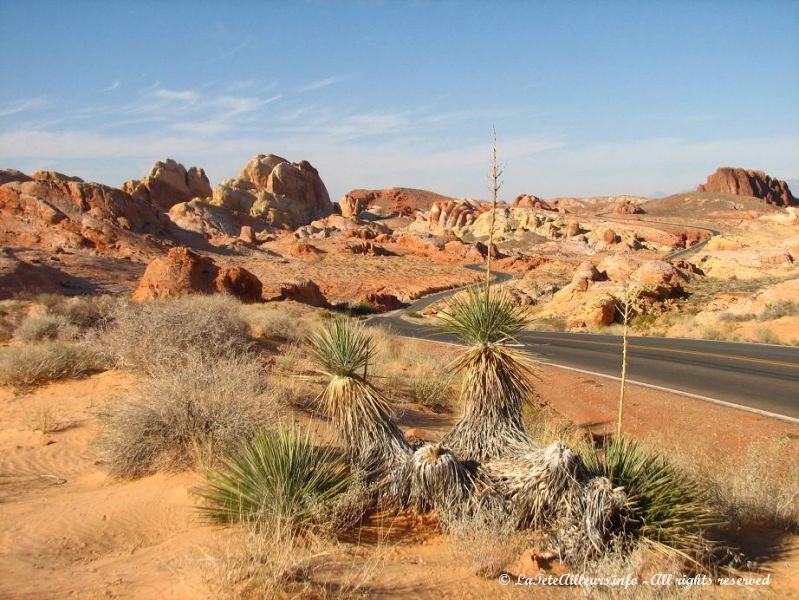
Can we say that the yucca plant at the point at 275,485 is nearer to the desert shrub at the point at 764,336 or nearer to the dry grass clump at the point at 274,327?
the dry grass clump at the point at 274,327

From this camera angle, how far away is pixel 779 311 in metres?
24.5

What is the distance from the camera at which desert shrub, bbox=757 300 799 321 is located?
79.7ft

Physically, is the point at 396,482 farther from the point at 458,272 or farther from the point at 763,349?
the point at 458,272

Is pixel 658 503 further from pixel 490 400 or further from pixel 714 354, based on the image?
pixel 714 354

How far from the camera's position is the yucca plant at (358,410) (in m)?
6.27

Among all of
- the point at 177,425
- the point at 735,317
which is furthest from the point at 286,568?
the point at 735,317

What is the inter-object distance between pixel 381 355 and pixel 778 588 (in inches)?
429

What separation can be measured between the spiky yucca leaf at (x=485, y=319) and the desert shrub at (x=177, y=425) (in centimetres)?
270

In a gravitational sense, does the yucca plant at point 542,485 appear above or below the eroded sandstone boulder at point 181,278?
below

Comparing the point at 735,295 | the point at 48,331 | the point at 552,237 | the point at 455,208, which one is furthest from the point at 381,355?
the point at 455,208

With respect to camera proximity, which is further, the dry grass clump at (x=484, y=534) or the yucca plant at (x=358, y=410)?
the yucca plant at (x=358, y=410)

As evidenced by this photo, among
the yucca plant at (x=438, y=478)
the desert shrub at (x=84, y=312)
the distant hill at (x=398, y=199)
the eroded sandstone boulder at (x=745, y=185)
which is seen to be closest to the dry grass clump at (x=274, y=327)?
the desert shrub at (x=84, y=312)

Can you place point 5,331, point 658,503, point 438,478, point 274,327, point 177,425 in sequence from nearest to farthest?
point 658,503, point 438,478, point 177,425, point 5,331, point 274,327

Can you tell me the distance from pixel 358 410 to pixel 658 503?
116 inches
